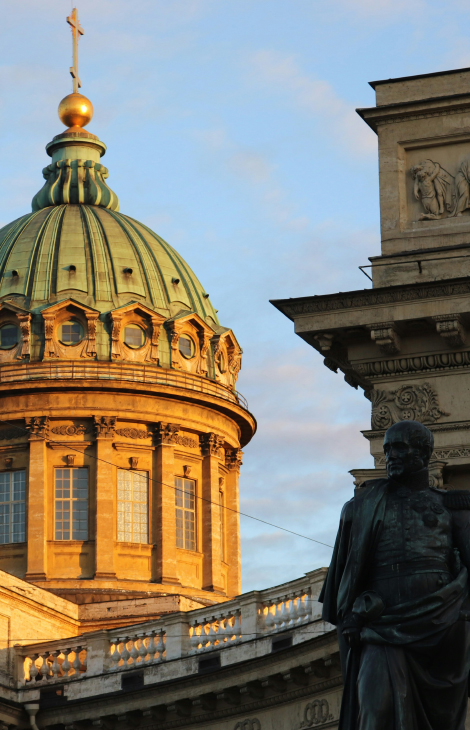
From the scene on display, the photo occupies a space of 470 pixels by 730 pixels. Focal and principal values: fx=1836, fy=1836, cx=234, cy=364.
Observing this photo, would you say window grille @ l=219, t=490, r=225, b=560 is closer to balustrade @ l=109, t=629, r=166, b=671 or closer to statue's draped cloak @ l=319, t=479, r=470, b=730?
balustrade @ l=109, t=629, r=166, b=671

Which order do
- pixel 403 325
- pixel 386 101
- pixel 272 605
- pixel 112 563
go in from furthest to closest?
pixel 112 563 → pixel 272 605 → pixel 386 101 → pixel 403 325

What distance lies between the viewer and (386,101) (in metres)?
29.1

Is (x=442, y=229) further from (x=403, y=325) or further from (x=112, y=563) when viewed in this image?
(x=112, y=563)

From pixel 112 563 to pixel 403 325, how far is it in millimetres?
34583

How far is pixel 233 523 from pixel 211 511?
2.45 meters

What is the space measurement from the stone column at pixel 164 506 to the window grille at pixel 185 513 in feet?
1.88

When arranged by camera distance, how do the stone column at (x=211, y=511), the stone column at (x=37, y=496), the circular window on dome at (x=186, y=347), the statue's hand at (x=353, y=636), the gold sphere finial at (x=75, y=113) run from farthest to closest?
1. the gold sphere finial at (x=75, y=113)
2. the circular window on dome at (x=186, y=347)
3. the stone column at (x=211, y=511)
4. the stone column at (x=37, y=496)
5. the statue's hand at (x=353, y=636)

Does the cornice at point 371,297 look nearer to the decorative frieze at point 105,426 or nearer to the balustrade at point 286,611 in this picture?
the balustrade at point 286,611

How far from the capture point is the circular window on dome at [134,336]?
6419 centimetres

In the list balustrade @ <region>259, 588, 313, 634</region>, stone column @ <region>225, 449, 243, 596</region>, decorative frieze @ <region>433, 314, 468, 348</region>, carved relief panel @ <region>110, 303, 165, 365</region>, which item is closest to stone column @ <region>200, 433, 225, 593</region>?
stone column @ <region>225, 449, 243, 596</region>

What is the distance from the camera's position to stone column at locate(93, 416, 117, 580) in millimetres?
60625

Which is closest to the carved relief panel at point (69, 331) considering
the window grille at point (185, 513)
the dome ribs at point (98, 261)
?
the dome ribs at point (98, 261)

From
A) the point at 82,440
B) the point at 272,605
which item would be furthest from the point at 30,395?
the point at 272,605

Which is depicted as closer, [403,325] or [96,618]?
[403,325]
